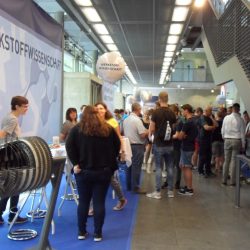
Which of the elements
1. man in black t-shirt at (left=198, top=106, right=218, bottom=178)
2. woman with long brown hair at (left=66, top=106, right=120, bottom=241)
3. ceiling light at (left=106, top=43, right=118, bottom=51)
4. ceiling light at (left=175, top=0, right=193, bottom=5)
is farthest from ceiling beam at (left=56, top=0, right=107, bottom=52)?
woman with long brown hair at (left=66, top=106, right=120, bottom=241)

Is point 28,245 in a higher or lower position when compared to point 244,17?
lower

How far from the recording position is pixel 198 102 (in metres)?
27.1

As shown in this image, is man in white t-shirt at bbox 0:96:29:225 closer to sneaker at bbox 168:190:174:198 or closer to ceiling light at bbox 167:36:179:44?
sneaker at bbox 168:190:174:198

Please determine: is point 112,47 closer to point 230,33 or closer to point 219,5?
point 219,5

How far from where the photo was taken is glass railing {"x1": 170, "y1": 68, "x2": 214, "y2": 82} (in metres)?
25.1

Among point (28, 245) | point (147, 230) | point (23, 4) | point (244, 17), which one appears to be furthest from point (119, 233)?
point (244, 17)

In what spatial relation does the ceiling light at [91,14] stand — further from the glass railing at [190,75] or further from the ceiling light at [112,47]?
the glass railing at [190,75]

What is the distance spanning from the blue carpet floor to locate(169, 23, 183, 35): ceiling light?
462 cm

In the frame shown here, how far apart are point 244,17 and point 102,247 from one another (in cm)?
457

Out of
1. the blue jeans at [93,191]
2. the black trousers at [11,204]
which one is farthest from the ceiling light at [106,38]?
the blue jeans at [93,191]

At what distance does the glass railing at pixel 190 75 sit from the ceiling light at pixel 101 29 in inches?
636

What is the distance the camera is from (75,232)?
390cm

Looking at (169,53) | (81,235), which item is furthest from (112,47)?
(81,235)

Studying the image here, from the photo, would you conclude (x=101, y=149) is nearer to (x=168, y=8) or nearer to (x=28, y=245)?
(x=28, y=245)
